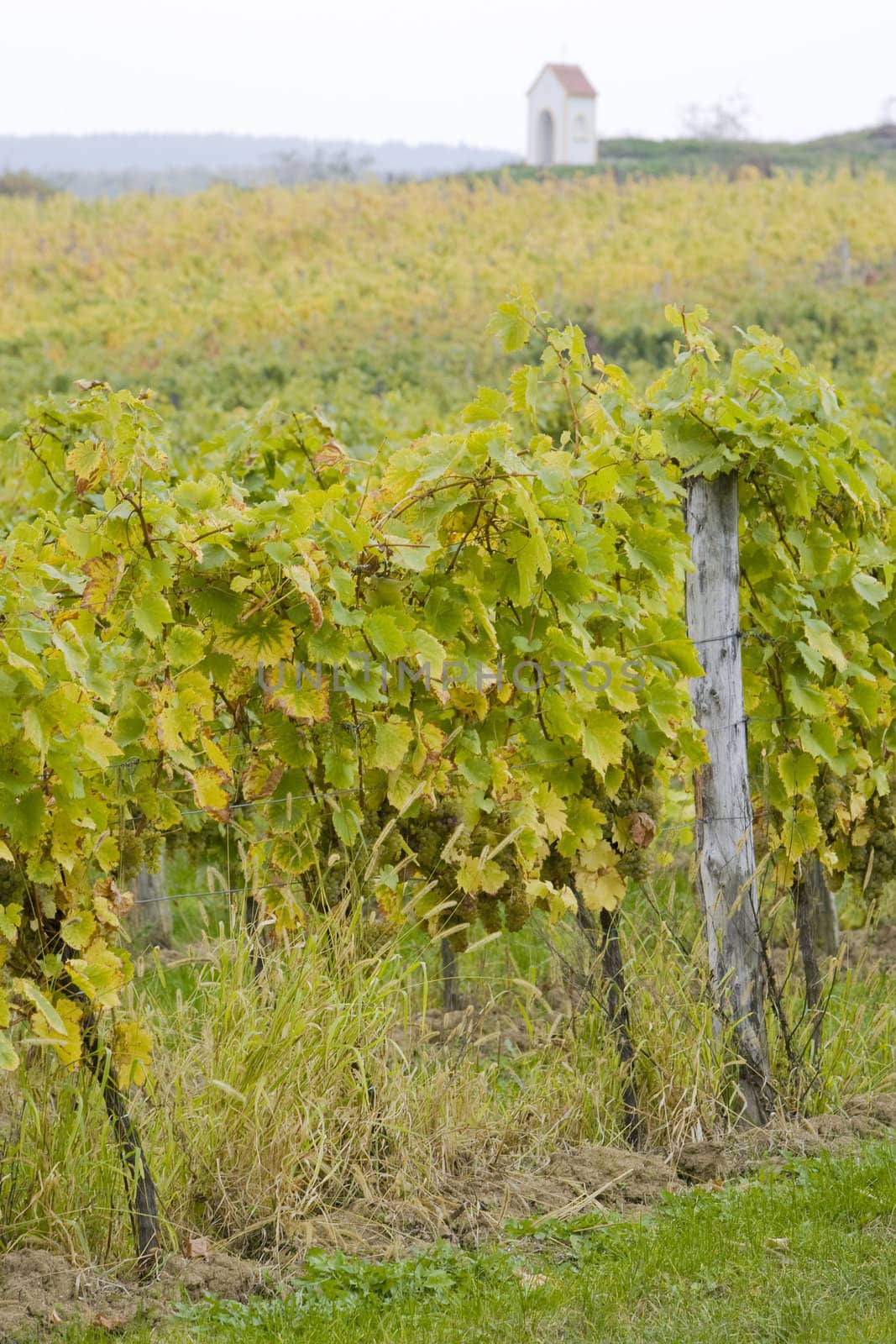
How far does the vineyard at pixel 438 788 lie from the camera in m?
3.21

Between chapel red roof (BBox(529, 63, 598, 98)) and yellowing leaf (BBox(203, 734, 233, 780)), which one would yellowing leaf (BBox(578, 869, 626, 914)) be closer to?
yellowing leaf (BBox(203, 734, 233, 780))

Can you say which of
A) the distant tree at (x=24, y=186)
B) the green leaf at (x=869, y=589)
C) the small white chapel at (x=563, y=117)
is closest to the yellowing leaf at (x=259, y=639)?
the green leaf at (x=869, y=589)

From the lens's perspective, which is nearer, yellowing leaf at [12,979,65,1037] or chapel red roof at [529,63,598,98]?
yellowing leaf at [12,979,65,1037]

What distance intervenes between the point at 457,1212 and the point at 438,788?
101 cm

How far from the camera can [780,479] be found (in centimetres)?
418

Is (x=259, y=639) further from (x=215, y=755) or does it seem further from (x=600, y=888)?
(x=600, y=888)

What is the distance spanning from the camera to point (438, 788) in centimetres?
364

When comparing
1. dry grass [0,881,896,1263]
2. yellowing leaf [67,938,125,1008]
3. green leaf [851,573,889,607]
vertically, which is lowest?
dry grass [0,881,896,1263]

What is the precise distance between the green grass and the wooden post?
63 cm

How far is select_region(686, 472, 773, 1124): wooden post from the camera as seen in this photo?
412 centimetres

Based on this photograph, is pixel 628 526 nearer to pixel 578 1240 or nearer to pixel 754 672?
pixel 754 672

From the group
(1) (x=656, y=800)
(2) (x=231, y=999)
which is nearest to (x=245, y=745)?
(2) (x=231, y=999)

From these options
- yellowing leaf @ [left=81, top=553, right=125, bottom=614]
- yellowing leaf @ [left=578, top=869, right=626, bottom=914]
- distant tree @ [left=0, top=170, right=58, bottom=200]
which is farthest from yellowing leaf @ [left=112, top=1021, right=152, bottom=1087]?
distant tree @ [left=0, top=170, right=58, bottom=200]

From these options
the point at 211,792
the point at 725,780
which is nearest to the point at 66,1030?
the point at 211,792
